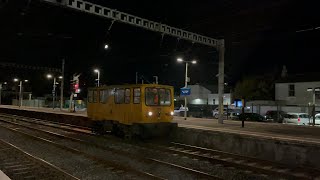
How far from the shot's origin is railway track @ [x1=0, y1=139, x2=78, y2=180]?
34.0ft

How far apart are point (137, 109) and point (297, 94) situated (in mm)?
39421

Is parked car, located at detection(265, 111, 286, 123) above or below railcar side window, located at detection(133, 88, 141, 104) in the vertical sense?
below

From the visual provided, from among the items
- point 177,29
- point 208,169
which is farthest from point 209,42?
point 208,169

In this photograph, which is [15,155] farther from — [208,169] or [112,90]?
[208,169]

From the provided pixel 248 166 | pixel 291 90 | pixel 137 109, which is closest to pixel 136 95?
pixel 137 109

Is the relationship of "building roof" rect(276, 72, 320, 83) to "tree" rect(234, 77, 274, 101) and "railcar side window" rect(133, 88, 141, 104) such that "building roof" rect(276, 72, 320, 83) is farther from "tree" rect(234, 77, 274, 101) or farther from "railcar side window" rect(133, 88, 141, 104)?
"railcar side window" rect(133, 88, 141, 104)

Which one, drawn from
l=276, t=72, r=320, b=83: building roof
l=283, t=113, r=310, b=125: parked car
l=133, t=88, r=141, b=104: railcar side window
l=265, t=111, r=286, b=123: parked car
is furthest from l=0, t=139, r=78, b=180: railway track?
l=276, t=72, r=320, b=83: building roof

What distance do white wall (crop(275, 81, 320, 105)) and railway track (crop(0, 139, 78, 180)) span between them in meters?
42.4

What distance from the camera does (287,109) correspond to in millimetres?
44719

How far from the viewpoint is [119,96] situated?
18562 millimetres

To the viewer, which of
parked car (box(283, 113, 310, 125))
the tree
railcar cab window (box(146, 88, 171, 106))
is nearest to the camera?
railcar cab window (box(146, 88, 171, 106))

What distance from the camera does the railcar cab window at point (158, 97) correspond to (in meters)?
Result: 17.5

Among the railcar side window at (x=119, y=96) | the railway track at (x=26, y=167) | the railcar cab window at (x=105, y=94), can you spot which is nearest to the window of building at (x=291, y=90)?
the railcar cab window at (x=105, y=94)

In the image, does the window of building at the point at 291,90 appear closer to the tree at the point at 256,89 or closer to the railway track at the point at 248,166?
the tree at the point at 256,89
